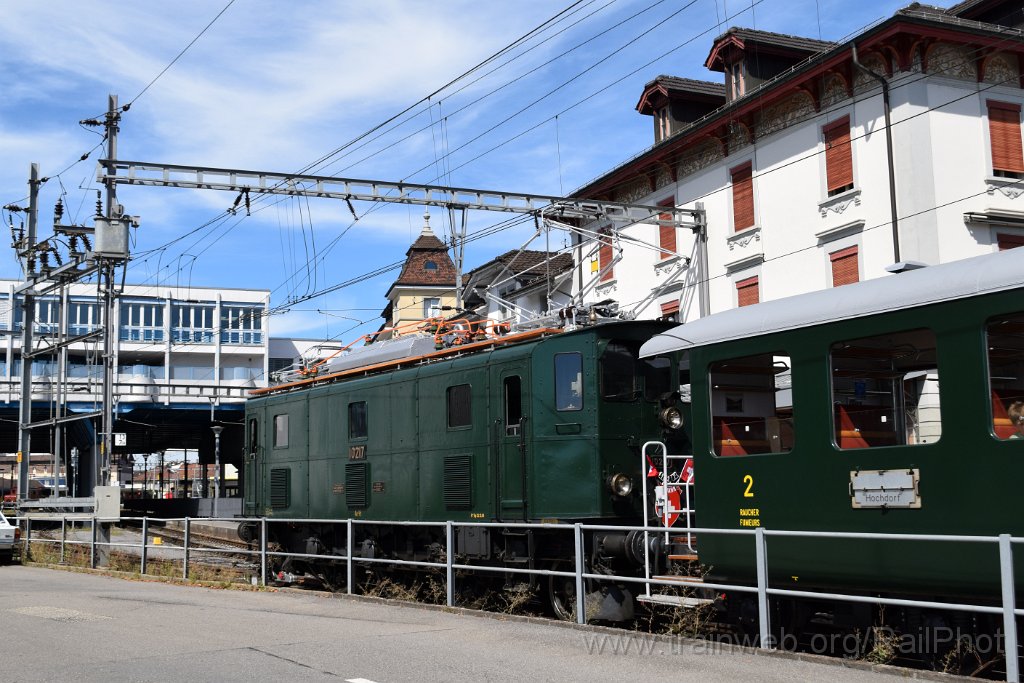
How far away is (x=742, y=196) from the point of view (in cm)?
2761

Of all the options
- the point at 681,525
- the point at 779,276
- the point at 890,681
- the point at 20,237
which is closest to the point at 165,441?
the point at 20,237

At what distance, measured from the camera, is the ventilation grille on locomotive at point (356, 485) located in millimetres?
17547

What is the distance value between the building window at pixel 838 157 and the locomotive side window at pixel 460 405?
12709mm

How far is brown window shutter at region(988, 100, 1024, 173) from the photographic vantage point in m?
23.2

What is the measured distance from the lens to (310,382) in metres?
19.6

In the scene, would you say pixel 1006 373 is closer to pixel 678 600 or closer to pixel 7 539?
pixel 678 600

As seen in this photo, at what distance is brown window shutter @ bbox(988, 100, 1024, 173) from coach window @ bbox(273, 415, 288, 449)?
15.6m

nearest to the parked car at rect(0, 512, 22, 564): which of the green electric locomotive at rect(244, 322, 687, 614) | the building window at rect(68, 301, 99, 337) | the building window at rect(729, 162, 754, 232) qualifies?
the green electric locomotive at rect(244, 322, 687, 614)

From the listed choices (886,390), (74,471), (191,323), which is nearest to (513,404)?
(886,390)

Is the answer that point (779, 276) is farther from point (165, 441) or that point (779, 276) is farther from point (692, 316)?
point (165, 441)

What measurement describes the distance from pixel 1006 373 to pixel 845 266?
54.1 ft

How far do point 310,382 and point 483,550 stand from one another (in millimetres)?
6413

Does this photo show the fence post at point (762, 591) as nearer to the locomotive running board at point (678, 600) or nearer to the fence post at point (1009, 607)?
the locomotive running board at point (678, 600)

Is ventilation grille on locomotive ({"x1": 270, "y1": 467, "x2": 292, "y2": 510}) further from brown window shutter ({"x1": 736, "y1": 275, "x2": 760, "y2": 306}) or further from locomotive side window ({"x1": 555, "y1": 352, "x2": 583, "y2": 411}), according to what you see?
brown window shutter ({"x1": 736, "y1": 275, "x2": 760, "y2": 306})
